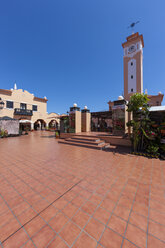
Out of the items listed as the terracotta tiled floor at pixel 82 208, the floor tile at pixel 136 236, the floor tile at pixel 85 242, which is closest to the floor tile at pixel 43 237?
the terracotta tiled floor at pixel 82 208

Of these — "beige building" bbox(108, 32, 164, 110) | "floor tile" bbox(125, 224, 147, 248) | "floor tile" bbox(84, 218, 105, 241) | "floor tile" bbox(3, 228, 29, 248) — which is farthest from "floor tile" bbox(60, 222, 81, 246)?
"beige building" bbox(108, 32, 164, 110)

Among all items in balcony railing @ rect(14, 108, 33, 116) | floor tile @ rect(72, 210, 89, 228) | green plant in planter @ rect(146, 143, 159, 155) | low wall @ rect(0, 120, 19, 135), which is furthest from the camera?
balcony railing @ rect(14, 108, 33, 116)

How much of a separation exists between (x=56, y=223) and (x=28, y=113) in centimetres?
2100

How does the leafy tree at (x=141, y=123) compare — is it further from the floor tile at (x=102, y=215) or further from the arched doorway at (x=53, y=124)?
the arched doorway at (x=53, y=124)

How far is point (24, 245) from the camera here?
1.38 m

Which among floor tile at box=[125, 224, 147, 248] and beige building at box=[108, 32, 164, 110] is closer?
floor tile at box=[125, 224, 147, 248]

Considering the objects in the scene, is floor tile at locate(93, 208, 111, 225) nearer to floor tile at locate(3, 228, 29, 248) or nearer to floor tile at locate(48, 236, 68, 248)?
floor tile at locate(48, 236, 68, 248)

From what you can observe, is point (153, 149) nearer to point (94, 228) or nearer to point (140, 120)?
point (140, 120)

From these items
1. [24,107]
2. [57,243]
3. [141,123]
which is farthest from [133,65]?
[57,243]

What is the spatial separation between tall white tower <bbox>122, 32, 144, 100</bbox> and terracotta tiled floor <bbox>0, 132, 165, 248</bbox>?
23.6 m

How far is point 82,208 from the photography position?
78.7 inches

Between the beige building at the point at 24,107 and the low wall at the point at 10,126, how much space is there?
3153 mm

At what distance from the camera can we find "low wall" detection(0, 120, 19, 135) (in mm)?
12469

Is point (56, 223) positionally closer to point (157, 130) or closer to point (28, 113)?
point (157, 130)
